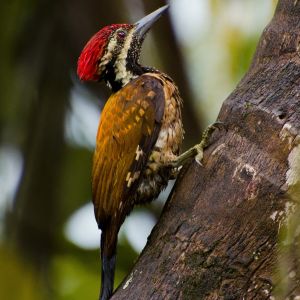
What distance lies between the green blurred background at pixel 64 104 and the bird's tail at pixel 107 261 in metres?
0.51

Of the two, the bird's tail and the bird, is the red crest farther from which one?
the bird's tail

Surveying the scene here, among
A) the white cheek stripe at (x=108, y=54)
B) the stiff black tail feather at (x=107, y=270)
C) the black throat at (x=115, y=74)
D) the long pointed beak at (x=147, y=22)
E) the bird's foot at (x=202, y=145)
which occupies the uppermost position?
the long pointed beak at (x=147, y=22)

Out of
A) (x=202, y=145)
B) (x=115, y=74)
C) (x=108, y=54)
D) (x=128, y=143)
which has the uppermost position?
(x=108, y=54)

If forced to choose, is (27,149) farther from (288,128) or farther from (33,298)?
(288,128)

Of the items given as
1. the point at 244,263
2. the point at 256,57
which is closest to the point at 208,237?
the point at 244,263

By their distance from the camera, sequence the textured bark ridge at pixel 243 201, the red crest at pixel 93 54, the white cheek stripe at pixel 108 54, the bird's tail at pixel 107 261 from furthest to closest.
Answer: the white cheek stripe at pixel 108 54 < the red crest at pixel 93 54 < the bird's tail at pixel 107 261 < the textured bark ridge at pixel 243 201

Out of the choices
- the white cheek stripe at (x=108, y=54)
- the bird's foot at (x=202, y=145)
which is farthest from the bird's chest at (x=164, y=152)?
the white cheek stripe at (x=108, y=54)

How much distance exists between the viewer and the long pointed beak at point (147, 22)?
4.27 m

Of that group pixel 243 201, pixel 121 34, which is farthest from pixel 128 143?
pixel 243 201

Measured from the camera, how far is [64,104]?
4.79 metres

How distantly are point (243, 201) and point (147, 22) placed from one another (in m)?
1.66

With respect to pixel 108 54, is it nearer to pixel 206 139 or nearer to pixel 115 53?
pixel 115 53

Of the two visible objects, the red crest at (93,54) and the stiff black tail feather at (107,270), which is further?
the red crest at (93,54)

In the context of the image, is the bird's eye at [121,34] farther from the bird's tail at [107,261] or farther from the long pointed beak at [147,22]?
the bird's tail at [107,261]
